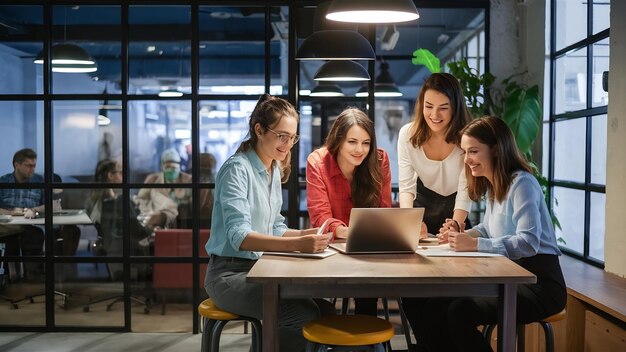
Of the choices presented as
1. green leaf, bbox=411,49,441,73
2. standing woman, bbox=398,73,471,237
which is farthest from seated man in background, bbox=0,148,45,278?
standing woman, bbox=398,73,471,237

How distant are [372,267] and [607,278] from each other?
205cm

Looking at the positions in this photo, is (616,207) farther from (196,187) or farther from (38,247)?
(38,247)

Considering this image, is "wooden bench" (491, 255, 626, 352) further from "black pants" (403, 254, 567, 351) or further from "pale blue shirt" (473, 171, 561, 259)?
"pale blue shirt" (473, 171, 561, 259)

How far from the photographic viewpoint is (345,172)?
12.3ft

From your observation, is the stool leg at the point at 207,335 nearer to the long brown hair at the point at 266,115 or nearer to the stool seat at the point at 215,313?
the stool seat at the point at 215,313

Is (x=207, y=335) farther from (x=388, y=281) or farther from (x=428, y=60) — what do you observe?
(x=428, y=60)

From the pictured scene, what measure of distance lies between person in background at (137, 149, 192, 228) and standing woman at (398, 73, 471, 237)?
2339mm

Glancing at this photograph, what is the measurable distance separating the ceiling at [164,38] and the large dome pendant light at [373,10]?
2.46 meters

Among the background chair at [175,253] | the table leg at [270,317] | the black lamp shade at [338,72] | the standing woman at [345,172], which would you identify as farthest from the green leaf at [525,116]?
the table leg at [270,317]

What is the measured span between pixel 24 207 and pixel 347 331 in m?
3.78

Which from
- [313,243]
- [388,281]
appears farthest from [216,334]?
[388,281]

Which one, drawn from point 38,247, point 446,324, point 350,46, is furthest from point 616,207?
point 38,247

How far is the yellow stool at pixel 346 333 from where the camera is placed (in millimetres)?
2676

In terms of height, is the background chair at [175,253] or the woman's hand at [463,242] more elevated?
the woman's hand at [463,242]
